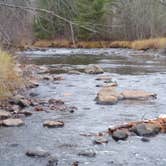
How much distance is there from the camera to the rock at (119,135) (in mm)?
7250

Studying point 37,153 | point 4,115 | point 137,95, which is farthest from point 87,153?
point 137,95

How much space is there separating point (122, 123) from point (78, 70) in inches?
371

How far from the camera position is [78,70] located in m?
17.6

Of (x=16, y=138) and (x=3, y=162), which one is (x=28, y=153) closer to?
(x=3, y=162)

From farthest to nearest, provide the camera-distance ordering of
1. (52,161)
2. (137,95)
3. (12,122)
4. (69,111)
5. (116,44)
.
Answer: (116,44) → (137,95) → (69,111) → (12,122) → (52,161)

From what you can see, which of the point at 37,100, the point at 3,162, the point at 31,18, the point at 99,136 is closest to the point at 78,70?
the point at 37,100

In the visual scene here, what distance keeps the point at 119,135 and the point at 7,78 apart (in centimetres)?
421

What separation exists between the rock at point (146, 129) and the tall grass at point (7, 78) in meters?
3.57

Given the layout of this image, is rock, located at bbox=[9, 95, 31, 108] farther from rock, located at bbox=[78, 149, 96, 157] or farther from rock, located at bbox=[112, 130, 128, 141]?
rock, located at bbox=[78, 149, 96, 157]

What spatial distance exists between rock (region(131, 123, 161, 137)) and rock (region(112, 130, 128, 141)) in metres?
0.25

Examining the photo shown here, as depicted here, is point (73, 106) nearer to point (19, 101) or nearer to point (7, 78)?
point (19, 101)

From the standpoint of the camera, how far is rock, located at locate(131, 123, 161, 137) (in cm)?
749

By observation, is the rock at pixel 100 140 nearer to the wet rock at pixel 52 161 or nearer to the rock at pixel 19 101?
the wet rock at pixel 52 161

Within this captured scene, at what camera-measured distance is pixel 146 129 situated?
7566 mm
